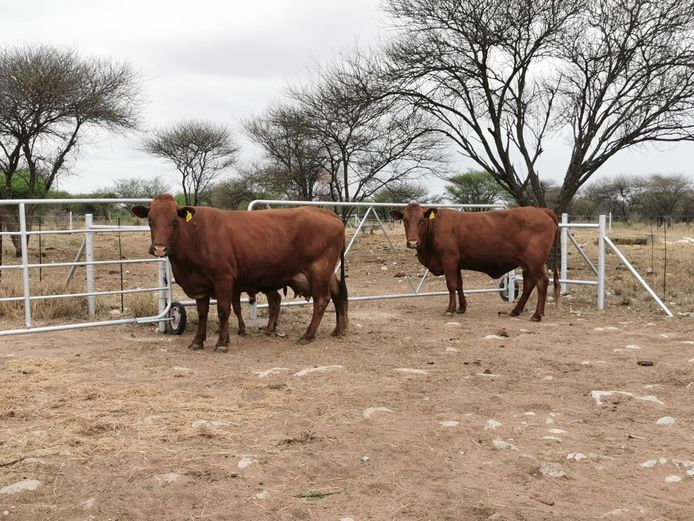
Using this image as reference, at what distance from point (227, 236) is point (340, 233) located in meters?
1.34

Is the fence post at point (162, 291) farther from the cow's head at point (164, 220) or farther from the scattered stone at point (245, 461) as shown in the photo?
the scattered stone at point (245, 461)

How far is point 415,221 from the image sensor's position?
935 cm

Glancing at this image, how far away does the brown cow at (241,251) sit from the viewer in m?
6.66

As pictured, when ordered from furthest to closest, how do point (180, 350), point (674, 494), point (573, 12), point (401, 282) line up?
point (401, 282), point (573, 12), point (180, 350), point (674, 494)

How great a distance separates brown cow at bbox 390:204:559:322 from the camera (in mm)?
9289

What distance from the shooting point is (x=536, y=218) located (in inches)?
368

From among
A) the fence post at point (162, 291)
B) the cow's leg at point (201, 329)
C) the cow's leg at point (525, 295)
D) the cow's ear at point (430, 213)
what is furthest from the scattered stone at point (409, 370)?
the cow's ear at point (430, 213)

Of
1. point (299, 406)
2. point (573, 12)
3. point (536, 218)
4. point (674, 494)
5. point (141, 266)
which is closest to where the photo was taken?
point (674, 494)

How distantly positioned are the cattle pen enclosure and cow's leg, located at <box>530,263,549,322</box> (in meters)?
1.05

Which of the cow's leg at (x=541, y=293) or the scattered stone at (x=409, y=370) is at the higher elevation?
the cow's leg at (x=541, y=293)

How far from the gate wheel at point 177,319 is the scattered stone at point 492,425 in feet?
14.6

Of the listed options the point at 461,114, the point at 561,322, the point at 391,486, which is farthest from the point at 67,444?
the point at 461,114

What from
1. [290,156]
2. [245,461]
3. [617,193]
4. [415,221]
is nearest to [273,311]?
[415,221]

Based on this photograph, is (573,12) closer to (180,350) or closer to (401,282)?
(401,282)
